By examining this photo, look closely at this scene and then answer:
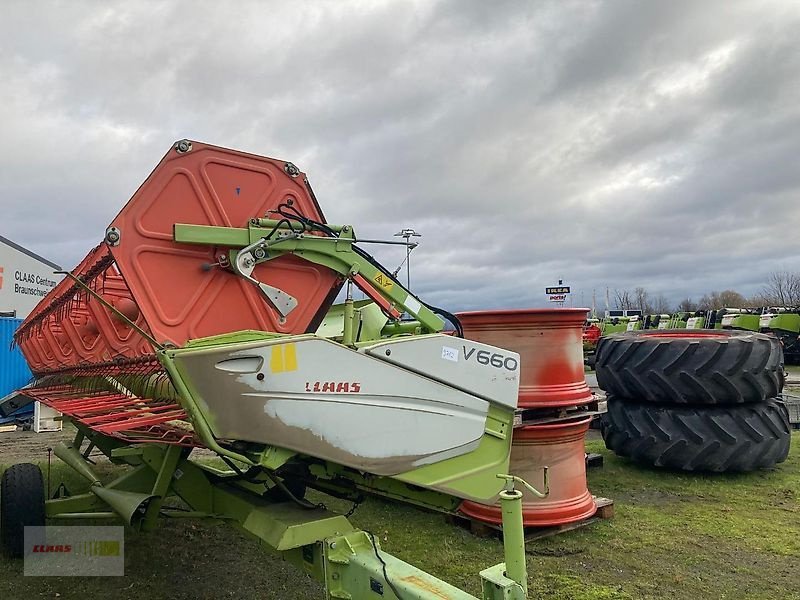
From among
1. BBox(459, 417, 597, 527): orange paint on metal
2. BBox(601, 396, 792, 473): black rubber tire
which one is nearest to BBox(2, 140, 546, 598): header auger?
BBox(459, 417, 597, 527): orange paint on metal

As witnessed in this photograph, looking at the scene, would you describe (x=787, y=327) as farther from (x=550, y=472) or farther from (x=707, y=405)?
(x=550, y=472)

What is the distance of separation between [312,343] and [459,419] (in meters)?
0.91

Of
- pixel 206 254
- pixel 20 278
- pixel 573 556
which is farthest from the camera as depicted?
pixel 20 278

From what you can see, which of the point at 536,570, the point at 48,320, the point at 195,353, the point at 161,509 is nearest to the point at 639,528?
the point at 536,570

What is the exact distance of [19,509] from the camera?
16.0 feet

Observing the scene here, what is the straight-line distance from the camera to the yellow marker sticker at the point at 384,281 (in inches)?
147

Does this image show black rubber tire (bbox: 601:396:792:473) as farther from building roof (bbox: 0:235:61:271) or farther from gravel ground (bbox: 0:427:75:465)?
building roof (bbox: 0:235:61:271)

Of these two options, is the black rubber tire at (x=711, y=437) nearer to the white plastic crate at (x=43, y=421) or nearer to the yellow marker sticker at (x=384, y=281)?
the yellow marker sticker at (x=384, y=281)

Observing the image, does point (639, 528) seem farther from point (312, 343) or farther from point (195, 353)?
point (195, 353)

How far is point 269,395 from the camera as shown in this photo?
2.67m

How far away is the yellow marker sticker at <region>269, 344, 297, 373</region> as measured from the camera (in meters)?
2.68

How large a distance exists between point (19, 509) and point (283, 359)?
351 centimetres

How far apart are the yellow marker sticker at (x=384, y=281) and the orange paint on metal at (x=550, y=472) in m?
1.73

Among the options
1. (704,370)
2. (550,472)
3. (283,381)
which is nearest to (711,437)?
(704,370)
